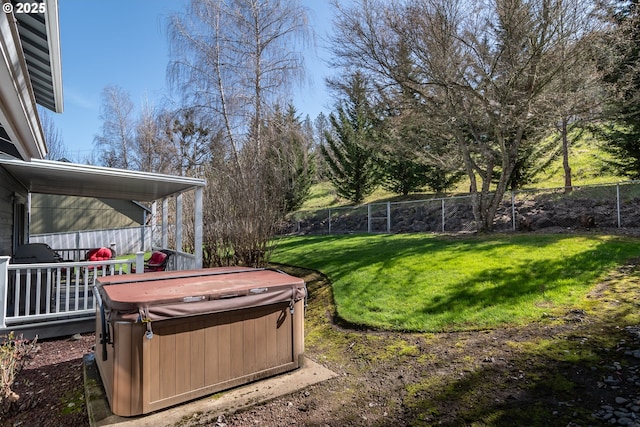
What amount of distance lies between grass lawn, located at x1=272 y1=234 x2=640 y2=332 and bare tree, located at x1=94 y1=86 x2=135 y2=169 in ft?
62.4

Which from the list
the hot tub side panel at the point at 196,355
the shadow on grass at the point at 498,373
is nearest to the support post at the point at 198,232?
the hot tub side panel at the point at 196,355

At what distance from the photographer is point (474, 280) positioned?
566 centimetres

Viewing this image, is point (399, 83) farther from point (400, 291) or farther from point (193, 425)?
point (193, 425)

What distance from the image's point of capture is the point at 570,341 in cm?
370

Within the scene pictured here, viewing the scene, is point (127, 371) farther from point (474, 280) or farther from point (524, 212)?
point (524, 212)

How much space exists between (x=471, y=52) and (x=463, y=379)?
8.46 meters

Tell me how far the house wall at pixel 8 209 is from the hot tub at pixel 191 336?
4624mm

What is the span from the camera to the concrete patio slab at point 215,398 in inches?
114

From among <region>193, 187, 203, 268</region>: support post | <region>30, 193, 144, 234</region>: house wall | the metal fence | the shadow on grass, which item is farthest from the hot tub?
<region>30, 193, 144, 234</region>: house wall

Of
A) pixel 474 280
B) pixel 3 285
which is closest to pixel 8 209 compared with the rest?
pixel 3 285

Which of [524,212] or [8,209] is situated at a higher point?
[8,209]

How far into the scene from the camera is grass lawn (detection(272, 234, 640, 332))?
15.4 feet

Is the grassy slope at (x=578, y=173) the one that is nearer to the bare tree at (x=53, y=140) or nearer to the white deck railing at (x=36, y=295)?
the white deck railing at (x=36, y=295)

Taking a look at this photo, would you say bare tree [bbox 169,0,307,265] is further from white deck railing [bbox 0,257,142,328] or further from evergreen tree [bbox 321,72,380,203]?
evergreen tree [bbox 321,72,380,203]
